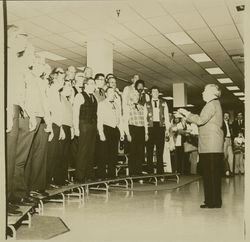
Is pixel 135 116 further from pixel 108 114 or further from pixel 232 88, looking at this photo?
pixel 232 88

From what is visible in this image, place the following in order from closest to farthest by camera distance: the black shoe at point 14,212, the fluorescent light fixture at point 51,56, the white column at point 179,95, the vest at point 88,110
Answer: the black shoe at point 14,212 → the vest at point 88,110 → the fluorescent light fixture at point 51,56 → the white column at point 179,95

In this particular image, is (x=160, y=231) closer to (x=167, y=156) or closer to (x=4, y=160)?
(x=4, y=160)

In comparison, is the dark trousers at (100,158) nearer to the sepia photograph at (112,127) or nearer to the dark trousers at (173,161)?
the sepia photograph at (112,127)

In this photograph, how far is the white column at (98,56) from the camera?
797 centimetres

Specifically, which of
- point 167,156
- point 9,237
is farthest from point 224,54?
point 9,237

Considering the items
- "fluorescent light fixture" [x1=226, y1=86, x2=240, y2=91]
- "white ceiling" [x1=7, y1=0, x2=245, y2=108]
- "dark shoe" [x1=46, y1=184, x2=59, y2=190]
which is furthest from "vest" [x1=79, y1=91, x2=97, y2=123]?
"fluorescent light fixture" [x1=226, y1=86, x2=240, y2=91]

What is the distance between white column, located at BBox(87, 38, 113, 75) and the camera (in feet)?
26.2

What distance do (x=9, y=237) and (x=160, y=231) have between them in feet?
4.15

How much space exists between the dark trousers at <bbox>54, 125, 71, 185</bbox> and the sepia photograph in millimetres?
14

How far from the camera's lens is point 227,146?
9.27 meters

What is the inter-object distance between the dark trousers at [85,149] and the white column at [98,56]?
2398 mm

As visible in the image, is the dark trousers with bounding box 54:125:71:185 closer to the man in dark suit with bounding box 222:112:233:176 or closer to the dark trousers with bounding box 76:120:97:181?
the dark trousers with bounding box 76:120:97:181

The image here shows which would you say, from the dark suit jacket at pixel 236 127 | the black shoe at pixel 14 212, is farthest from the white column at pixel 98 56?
the black shoe at pixel 14 212

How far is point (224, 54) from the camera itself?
974 centimetres
